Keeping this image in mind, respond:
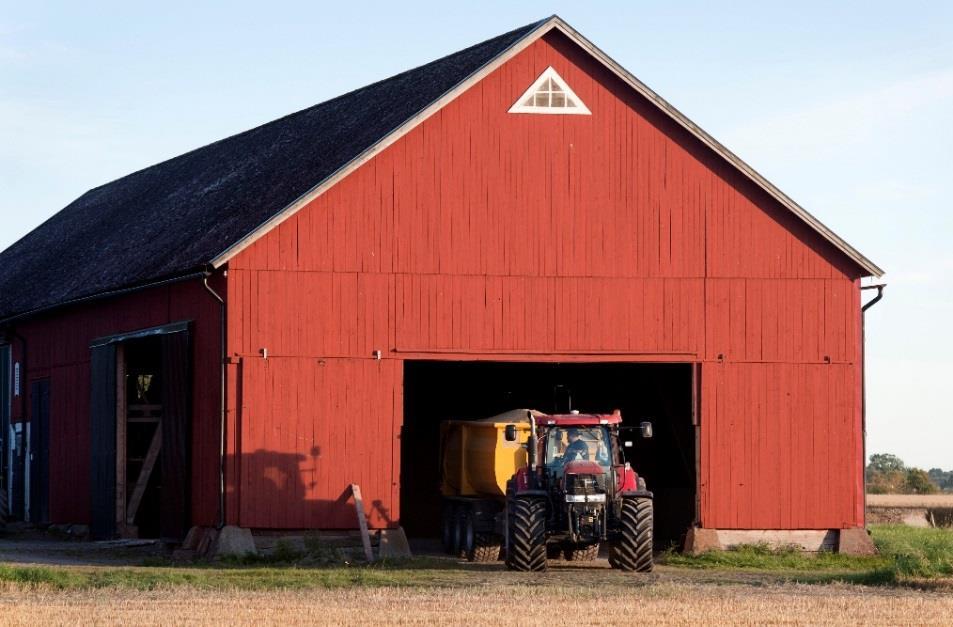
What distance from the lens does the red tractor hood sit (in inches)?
1089

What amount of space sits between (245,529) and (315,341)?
3.41 meters

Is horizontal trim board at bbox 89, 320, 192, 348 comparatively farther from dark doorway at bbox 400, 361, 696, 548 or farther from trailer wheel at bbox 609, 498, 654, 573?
trailer wheel at bbox 609, 498, 654, 573

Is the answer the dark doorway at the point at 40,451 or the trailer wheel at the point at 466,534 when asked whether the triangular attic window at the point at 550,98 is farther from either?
the dark doorway at the point at 40,451

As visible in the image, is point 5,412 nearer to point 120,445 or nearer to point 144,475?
point 120,445

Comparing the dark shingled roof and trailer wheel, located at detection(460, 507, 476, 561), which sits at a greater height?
the dark shingled roof

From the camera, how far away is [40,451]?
137 ft

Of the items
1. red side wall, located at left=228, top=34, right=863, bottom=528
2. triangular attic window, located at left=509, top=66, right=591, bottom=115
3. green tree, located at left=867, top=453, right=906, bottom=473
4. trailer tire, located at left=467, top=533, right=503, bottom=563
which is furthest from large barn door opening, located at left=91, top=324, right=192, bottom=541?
green tree, located at left=867, top=453, right=906, bottom=473

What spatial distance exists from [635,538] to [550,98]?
8.67 m

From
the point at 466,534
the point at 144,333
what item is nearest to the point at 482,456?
the point at 466,534

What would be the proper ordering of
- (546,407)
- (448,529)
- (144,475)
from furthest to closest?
1. (546,407)
2. (144,475)
3. (448,529)

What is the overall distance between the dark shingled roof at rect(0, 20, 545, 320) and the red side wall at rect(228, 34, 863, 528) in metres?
0.96

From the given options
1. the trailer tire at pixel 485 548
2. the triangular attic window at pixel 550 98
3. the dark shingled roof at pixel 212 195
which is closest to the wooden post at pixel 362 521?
the trailer tire at pixel 485 548

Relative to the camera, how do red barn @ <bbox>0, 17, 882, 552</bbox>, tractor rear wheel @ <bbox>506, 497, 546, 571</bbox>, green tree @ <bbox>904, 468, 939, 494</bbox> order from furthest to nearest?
green tree @ <bbox>904, 468, 939, 494</bbox> < red barn @ <bbox>0, 17, 882, 552</bbox> < tractor rear wheel @ <bbox>506, 497, 546, 571</bbox>

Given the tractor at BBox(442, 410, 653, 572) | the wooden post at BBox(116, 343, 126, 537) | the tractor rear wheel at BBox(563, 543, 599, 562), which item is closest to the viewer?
the tractor at BBox(442, 410, 653, 572)
